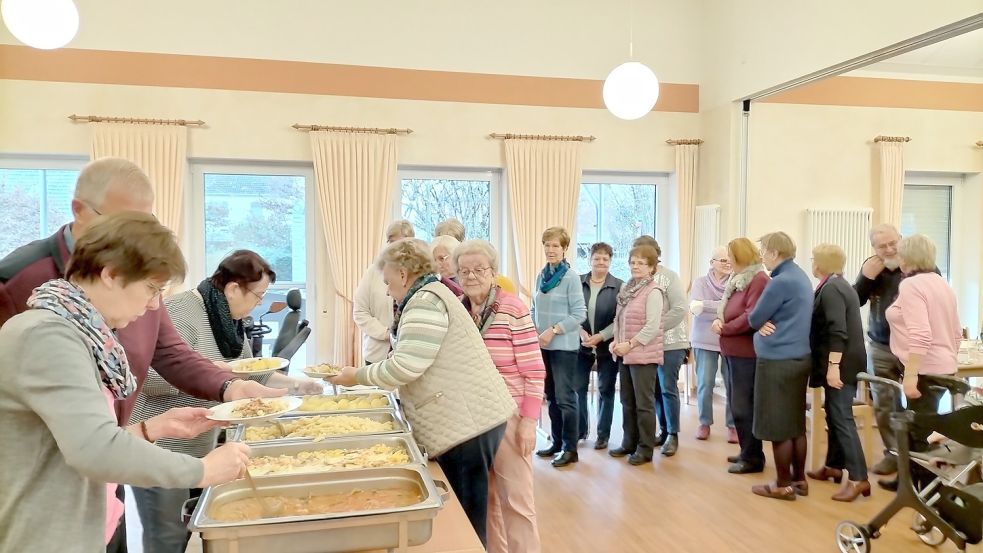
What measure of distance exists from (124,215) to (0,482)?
0.47m

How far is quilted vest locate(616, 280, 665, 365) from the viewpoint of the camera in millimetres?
4078

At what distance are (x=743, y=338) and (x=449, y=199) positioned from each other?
9.87 ft

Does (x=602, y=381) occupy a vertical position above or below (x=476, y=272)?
below

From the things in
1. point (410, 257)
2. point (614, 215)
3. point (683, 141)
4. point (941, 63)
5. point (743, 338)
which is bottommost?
point (743, 338)

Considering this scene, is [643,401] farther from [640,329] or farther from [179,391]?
[179,391]

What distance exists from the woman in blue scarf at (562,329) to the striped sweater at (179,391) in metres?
2.22

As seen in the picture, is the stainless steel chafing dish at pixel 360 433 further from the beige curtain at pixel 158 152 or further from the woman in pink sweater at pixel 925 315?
the beige curtain at pixel 158 152

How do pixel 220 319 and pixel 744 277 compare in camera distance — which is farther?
pixel 744 277

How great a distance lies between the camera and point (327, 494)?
1.58 metres

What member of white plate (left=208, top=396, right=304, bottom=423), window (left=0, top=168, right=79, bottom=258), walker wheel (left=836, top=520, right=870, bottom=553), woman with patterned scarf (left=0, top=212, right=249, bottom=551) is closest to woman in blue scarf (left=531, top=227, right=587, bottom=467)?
walker wheel (left=836, top=520, right=870, bottom=553)

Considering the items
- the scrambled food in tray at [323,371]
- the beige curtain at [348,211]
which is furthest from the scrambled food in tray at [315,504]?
the beige curtain at [348,211]

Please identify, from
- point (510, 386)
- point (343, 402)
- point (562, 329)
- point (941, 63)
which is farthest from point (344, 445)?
point (941, 63)

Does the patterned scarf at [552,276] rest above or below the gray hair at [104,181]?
below

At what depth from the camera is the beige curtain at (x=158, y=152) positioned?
5.05 meters
